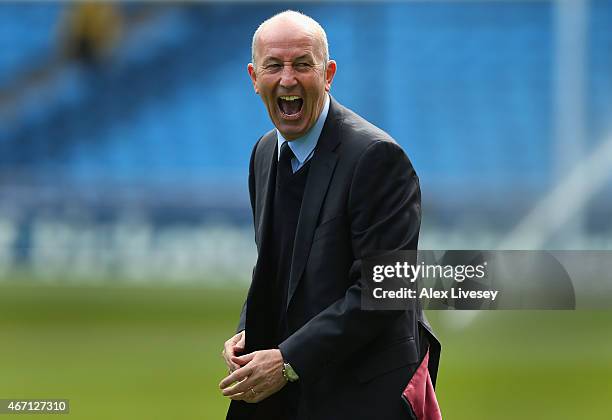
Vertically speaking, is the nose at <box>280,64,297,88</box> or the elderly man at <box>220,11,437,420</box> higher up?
the nose at <box>280,64,297,88</box>

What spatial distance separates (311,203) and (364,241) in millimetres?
146

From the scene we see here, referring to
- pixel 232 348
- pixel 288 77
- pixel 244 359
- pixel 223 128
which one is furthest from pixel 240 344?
pixel 223 128

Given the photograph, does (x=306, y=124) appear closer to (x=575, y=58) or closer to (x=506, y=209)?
(x=506, y=209)

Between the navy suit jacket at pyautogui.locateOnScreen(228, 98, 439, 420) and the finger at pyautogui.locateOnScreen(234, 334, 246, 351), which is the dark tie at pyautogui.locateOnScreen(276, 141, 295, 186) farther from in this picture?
the finger at pyautogui.locateOnScreen(234, 334, 246, 351)

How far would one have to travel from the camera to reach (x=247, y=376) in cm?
219

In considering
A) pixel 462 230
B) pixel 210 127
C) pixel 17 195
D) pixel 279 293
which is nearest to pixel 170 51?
pixel 210 127

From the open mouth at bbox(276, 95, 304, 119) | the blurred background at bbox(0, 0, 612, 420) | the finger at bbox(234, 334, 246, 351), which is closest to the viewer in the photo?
the open mouth at bbox(276, 95, 304, 119)

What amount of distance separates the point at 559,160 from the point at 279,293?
1101 cm

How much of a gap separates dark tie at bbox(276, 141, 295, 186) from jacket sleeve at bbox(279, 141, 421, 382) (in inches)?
7.4

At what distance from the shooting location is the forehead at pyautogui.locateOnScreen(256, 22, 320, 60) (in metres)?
2.20

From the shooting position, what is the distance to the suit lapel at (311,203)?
2.22 metres

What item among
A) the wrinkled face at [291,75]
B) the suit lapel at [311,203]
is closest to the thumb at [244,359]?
the suit lapel at [311,203]

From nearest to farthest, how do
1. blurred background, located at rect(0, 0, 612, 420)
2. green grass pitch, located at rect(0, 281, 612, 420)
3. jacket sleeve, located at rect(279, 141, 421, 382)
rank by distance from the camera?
jacket sleeve, located at rect(279, 141, 421, 382)
green grass pitch, located at rect(0, 281, 612, 420)
blurred background, located at rect(0, 0, 612, 420)

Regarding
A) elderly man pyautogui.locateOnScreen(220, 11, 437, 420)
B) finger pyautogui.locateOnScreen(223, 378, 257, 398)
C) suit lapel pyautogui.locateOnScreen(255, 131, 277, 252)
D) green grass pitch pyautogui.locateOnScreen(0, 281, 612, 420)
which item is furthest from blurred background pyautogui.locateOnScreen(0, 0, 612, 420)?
finger pyautogui.locateOnScreen(223, 378, 257, 398)
